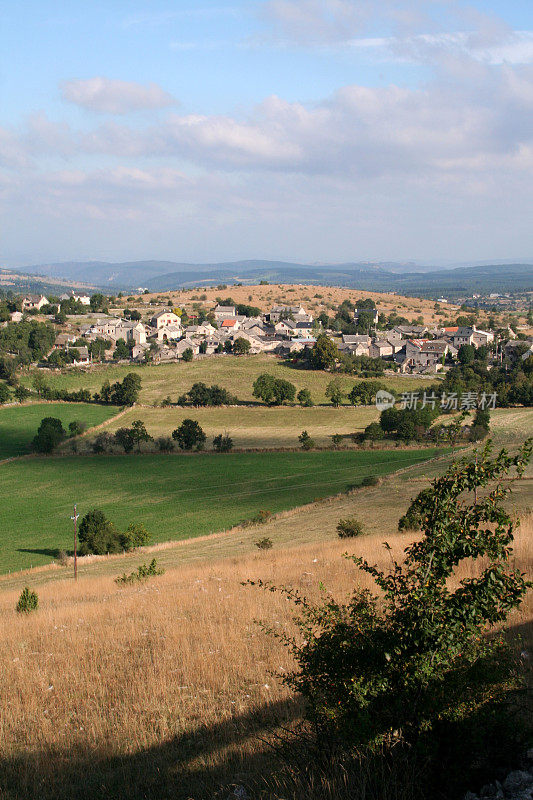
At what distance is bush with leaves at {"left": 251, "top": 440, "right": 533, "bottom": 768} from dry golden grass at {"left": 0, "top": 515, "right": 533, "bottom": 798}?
4.21 feet

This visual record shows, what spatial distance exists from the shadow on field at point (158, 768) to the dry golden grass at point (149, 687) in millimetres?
17

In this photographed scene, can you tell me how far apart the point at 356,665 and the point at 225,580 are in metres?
10.9

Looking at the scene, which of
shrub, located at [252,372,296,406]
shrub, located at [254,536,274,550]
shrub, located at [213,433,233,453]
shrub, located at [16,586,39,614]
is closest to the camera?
shrub, located at [16,586,39,614]

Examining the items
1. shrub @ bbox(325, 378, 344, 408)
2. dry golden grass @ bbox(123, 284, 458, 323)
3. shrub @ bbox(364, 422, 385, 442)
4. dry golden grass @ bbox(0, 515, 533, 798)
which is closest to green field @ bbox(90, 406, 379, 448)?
shrub @ bbox(325, 378, 344, 408)

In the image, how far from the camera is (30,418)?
61594mm

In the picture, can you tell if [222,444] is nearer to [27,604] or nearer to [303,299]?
→ [27,604]

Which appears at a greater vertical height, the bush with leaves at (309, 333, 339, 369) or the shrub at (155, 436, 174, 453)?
the bush with leaves at (309, 333, 339, 369)

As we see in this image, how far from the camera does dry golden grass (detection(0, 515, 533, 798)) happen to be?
→ 649 centimetres

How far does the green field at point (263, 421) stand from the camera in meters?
52.4

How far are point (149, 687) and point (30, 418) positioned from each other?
5746cm

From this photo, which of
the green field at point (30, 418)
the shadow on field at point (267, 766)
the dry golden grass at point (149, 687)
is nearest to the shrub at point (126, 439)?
the green field at point (30, 418)

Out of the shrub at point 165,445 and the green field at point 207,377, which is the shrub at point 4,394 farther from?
the shrub at point 165,445

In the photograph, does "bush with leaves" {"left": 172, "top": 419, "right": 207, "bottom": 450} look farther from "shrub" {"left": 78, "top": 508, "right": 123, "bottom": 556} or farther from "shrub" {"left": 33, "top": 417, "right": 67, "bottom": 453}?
"shrub" {"left": 78, "top": 508, "right": 123, "bottom": 556}

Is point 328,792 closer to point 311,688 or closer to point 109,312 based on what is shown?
point 311,688
